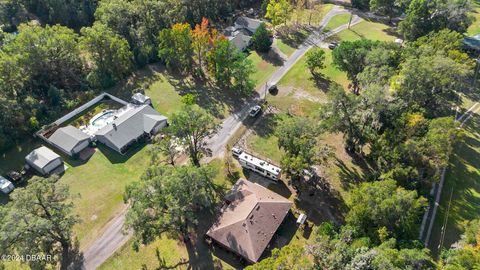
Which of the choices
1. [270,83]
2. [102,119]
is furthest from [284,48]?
[102,119]

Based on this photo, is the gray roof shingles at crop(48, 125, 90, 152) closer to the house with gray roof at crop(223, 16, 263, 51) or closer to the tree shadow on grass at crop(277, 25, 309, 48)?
the house with gray roof at crop(223, 16, 263, 51)

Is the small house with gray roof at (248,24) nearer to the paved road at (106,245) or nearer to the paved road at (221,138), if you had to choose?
the paved road at (221,138)

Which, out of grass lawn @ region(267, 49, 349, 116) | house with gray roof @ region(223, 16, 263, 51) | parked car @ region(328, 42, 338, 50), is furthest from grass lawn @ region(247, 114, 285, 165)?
parked car @ region(328, 42, 338, 50)

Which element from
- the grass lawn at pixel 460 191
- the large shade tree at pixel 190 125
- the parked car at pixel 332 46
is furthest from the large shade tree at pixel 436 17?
the large shade tree at pixel 190 125

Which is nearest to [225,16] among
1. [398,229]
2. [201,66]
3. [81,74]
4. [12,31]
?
[201,66]

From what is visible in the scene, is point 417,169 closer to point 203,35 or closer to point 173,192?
point 173,192

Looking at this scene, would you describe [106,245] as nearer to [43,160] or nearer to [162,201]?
[162,201]

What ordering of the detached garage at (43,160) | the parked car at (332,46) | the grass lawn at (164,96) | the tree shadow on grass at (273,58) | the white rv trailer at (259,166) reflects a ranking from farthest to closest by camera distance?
the parked car at (332,46) < the tree shadow on grass at (273,58) < the grass lawn at (164,96) < the detached garage at (43,160) < the white rv trailer at (259,166)
